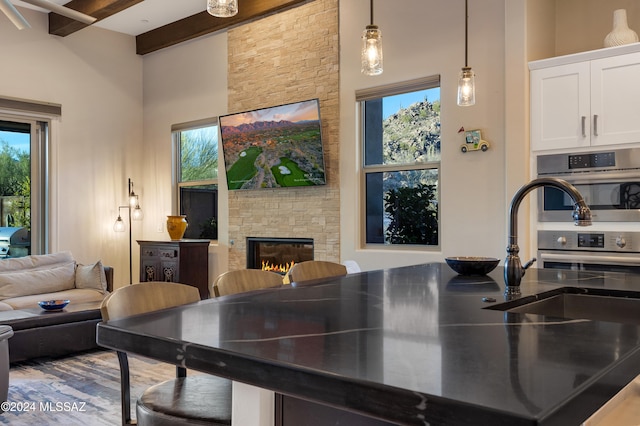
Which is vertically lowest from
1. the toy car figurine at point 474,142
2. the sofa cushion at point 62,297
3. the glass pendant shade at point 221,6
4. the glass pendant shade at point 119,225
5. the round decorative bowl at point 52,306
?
the sofa cushion at point 62,297

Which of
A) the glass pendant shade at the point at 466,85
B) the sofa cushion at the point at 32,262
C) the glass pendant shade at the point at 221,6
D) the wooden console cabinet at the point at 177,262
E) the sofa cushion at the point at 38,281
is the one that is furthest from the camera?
the wooden console cabinet at the point at 177,262

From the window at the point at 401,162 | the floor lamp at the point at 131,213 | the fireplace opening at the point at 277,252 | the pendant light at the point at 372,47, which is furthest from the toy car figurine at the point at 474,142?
the floor lamp at the point at 131,213

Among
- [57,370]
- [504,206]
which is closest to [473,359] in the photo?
[504,206]

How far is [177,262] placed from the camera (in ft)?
19.8

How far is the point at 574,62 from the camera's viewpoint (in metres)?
3.69

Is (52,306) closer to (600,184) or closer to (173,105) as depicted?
(173,105)

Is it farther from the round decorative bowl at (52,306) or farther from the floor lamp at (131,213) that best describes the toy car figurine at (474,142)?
the floor lamp at (131,213)

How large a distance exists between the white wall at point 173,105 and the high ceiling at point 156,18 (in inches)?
6.8

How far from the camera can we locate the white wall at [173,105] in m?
6.45

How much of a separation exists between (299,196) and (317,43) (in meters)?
1.57

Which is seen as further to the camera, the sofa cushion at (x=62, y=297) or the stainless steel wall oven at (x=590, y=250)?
the sofa cushion at (x=62, y=297)

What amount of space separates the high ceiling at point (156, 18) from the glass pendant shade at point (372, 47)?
3356mm

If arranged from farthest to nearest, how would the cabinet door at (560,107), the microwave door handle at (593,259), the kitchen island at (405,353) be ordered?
the cabinet door at (560,107), the microwave door handle at (593,259), the kitchen island at (405,353)

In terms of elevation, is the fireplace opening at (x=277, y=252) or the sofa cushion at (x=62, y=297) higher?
the fireplace opening at (x=277, y=252)
